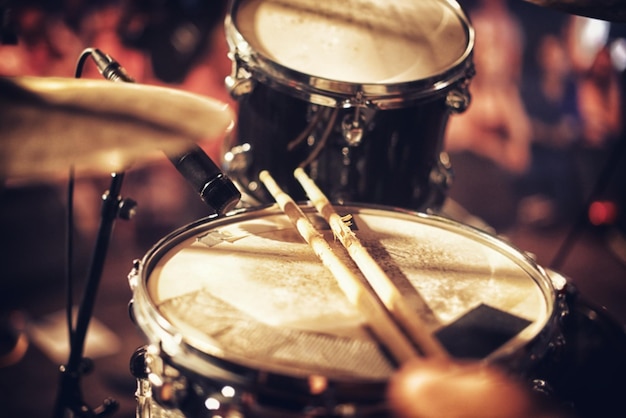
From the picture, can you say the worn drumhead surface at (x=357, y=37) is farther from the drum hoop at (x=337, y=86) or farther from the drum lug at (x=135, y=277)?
the drum lug at (x=135, y=277)

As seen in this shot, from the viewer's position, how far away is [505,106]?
384 cm

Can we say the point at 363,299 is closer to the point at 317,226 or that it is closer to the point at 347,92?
the point at 317,226

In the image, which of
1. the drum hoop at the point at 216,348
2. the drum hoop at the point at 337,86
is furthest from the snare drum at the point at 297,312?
the drum hoop at the point at 337,86

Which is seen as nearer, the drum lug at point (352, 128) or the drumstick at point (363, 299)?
the drumstick at point (363, 299)

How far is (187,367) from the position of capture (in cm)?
81

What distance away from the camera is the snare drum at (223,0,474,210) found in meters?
1.32

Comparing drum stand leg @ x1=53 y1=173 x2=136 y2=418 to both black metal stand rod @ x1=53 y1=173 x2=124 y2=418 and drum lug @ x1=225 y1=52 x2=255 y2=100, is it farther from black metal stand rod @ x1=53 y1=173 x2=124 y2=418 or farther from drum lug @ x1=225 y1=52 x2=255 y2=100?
drum lug @ x1=225 y1=52 x2=255 y2=100

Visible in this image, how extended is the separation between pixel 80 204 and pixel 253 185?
5.30 feet

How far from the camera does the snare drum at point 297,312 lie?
771 millimetres

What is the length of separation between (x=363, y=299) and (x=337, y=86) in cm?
58

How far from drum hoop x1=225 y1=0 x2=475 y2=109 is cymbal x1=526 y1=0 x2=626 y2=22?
25 cm

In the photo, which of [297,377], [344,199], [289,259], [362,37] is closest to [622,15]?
[362,37]

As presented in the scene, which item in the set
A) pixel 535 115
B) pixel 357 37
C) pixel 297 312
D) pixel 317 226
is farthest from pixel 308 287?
pixel 535 115

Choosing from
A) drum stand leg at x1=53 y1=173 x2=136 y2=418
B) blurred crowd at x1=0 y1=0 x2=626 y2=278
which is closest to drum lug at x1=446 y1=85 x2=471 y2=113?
drum stand leg at x1=53 y1=173 x2=136 y2=418
